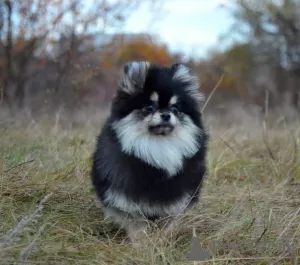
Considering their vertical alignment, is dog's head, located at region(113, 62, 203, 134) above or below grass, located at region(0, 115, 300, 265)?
above

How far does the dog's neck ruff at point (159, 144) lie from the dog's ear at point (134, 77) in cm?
21

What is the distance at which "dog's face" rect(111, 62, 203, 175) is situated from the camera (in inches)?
123

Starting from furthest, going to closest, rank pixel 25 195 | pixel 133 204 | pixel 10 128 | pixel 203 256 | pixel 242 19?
pixel 242 19 < pixel 10 128 < pixel 25 195 < pixel 133 204 < pixel 203 256

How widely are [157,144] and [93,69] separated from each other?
3868 millimetres

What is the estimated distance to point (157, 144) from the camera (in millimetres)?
3191

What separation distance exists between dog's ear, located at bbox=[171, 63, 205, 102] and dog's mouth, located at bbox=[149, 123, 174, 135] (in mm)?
372

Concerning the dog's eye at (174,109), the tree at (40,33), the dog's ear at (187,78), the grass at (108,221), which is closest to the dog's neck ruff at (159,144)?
the dog's eye at (174,109)

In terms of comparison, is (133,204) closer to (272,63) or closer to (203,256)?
(203,256)

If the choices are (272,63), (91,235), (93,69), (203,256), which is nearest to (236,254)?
(203,256)

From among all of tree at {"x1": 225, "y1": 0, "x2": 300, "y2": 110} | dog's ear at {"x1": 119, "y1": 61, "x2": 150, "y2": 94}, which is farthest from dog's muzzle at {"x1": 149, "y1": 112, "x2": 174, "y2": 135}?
tree at {"x1": 225, "y1": 0, "x2": 300, "y2": 110}

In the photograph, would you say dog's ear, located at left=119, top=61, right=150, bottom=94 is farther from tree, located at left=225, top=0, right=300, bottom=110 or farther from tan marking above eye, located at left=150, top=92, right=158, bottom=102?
tree, located at left=225, top=0, right=300, bottom=110

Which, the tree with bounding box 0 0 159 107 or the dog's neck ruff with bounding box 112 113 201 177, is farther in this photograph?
the tree with bounding box 0 0 159 107

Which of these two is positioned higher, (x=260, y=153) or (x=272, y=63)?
(x=260, y=153)

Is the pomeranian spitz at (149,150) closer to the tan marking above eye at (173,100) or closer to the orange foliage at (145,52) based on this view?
the tan marking above eye at (173,100)
